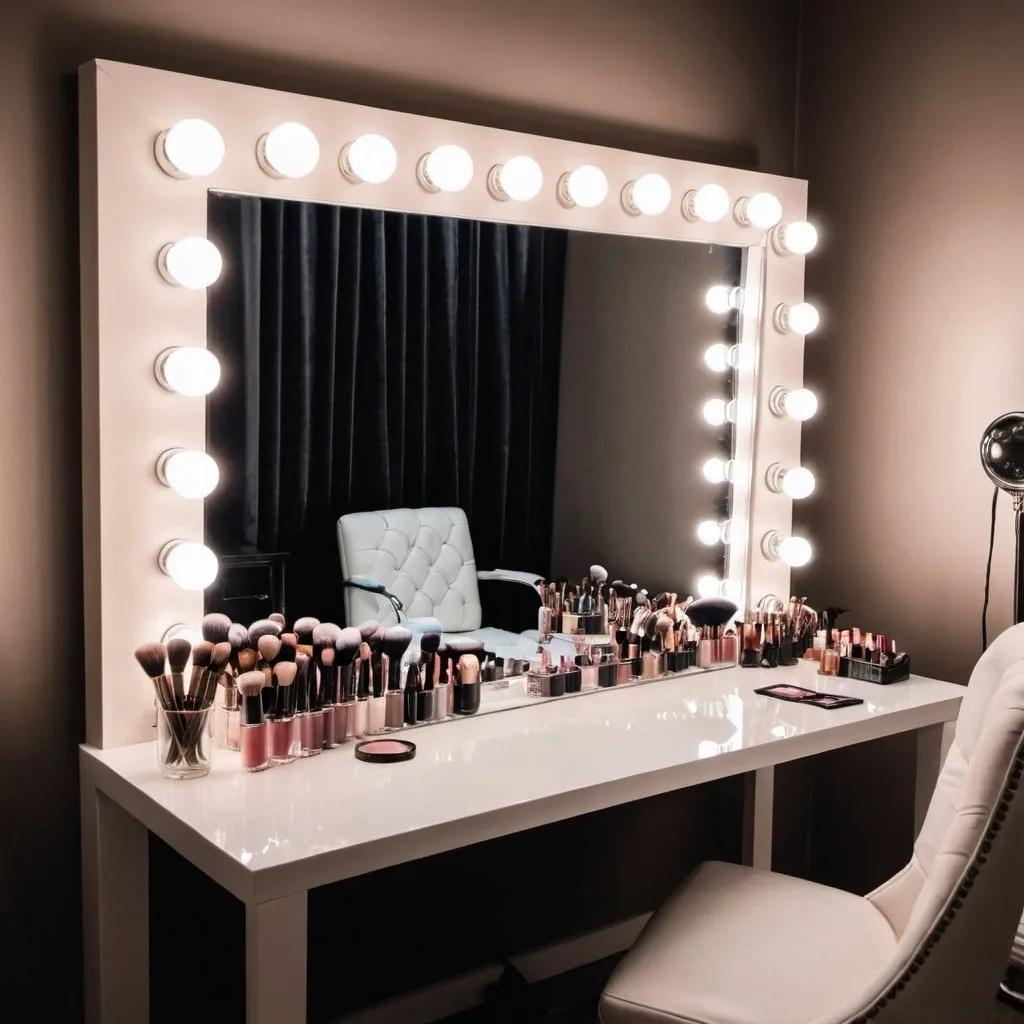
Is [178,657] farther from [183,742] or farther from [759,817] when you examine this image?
[759,817]

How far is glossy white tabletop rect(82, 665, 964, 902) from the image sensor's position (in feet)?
4.33

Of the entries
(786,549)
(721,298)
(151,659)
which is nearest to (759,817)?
(786,549)

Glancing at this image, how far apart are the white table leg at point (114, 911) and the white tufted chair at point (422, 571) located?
1.51ft

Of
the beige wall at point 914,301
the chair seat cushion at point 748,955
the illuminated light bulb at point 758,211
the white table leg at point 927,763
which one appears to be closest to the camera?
the chair seat cushion at point 748,955

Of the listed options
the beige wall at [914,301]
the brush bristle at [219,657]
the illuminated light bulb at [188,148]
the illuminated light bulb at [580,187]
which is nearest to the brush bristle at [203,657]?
the brush bristle at [219,657]

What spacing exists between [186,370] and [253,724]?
504mm

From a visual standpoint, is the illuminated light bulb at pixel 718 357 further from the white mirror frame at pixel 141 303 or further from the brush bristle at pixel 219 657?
the brush bristle at pixel 219 657

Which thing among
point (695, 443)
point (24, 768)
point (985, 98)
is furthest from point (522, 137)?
point (24, 768)

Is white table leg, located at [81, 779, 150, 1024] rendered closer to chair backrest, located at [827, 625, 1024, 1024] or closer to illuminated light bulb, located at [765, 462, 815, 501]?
chair backrest, located at [827, 625, 1024, 1024]

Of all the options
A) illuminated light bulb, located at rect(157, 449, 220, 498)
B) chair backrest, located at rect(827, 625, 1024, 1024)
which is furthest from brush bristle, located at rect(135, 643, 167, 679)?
chair backrest, located at rect(827, 625, 1024, 1024)

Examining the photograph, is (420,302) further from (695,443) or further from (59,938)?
(59,938)

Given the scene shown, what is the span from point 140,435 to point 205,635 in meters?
0.30

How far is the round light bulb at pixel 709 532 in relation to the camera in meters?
2.37

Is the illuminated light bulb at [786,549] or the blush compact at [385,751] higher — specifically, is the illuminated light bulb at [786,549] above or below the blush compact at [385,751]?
above
